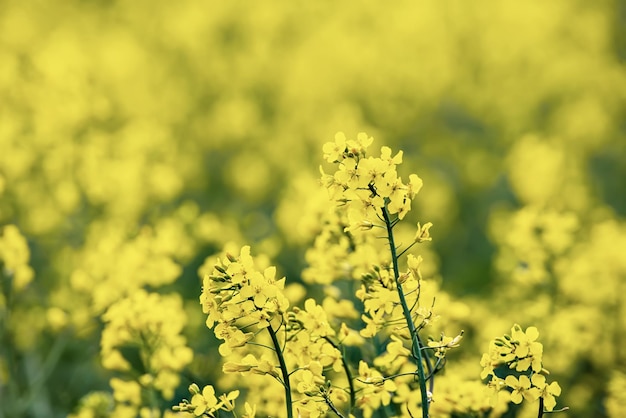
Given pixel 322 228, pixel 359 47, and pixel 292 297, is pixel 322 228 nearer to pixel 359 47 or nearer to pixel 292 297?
pixel 292 297

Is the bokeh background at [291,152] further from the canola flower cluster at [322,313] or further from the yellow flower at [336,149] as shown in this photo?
the yellow flower at [336,149]

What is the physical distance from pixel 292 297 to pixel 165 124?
553cm

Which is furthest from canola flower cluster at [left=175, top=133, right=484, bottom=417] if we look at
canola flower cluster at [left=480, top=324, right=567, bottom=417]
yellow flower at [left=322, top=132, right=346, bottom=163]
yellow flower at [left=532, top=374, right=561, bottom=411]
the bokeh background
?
the bokeh background

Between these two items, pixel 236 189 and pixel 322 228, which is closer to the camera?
pixel 322 228

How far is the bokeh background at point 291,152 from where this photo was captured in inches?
147

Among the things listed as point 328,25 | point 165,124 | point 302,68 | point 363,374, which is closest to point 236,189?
point 165,124

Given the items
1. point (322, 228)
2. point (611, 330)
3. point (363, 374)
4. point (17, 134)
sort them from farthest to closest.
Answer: point (17, 134), point (611, 330), point (322, 228), point (363, 374)

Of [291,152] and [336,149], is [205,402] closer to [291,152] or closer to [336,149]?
[336,149]

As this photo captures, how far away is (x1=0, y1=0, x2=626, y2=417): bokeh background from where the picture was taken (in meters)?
3.74

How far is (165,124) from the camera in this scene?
815cm

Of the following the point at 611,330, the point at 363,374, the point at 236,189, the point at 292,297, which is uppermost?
the point at 236,189

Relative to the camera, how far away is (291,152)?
7.61 meters

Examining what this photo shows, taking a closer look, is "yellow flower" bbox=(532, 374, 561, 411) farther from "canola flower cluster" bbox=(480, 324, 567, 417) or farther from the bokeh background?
the bokeh background

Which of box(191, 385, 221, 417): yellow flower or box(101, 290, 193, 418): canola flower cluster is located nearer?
box(191, 385, 221, 417): yellow flower
